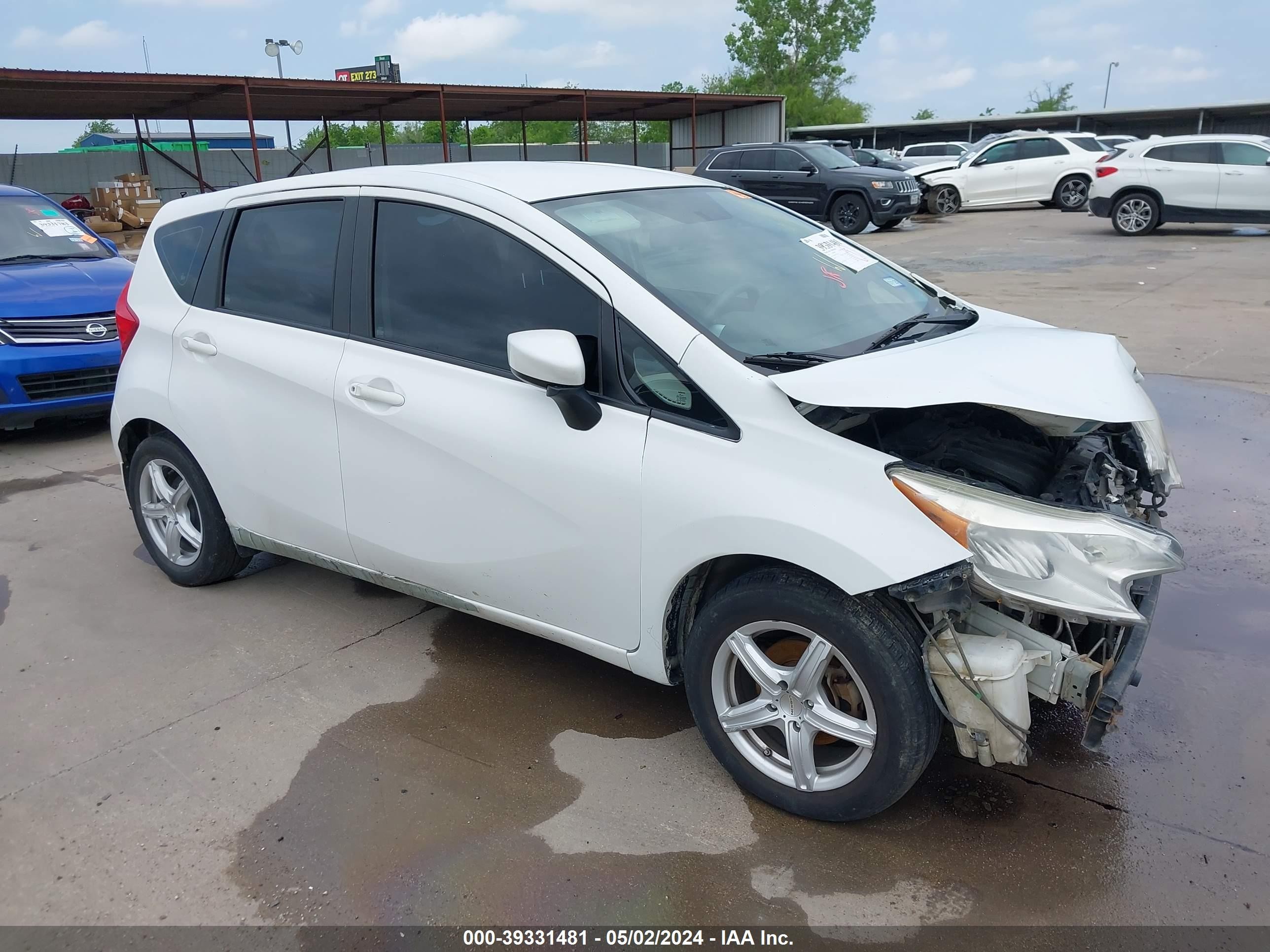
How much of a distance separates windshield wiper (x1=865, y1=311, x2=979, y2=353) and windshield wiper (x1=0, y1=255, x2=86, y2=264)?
707cm

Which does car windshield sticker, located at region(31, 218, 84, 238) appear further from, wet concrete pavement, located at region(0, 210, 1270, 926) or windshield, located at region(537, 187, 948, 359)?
windshield, located at region(537, 187, 948, 359)

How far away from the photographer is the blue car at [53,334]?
6770 millimetres

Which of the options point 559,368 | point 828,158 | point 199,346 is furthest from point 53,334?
point 828,158

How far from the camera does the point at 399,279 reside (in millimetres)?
3568

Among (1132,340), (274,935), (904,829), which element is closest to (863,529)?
(904,829)

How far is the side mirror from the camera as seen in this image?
2.86 metres

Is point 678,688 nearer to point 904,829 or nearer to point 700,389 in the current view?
point 904,829

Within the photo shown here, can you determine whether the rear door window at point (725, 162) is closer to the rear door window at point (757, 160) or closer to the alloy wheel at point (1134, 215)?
the rear door window at point (757, 160)

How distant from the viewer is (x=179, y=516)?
14.9 ft

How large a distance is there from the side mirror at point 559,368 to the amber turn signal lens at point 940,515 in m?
0.93

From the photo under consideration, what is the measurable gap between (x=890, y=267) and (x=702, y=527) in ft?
6.00

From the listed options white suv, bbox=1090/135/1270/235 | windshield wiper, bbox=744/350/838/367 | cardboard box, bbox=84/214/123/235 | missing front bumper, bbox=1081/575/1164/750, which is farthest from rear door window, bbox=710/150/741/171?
missing front bumper, bbox=1081/575/1164/750

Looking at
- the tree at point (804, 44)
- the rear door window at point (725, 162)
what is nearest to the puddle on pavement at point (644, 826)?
the rear door window at point (725, 162)

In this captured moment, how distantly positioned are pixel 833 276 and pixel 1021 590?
1569 mm
